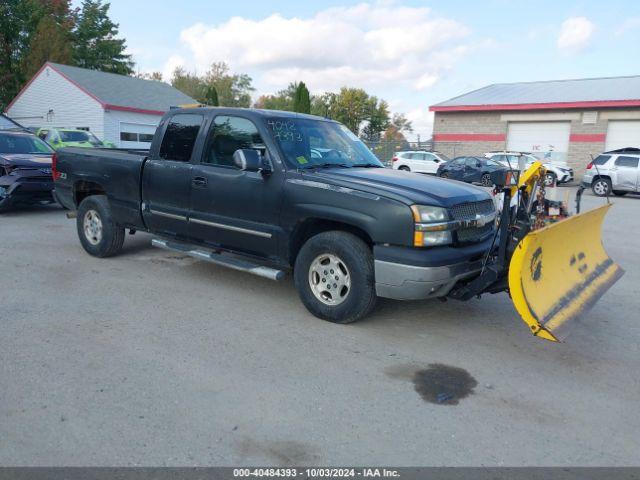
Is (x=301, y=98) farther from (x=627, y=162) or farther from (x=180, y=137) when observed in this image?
(x=180, y=137)

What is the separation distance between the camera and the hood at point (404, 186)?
4488mm

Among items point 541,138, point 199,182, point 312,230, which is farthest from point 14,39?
point 312,230

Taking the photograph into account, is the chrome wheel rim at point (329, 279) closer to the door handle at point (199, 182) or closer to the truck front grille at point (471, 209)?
the truck front grille at point (471, 209)

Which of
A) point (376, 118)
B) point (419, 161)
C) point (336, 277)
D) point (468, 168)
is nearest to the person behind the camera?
point (336, 277)

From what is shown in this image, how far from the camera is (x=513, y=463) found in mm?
2936

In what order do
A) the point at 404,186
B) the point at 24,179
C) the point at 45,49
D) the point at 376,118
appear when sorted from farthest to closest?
the point at 376,118 < the point at 45,49 < the point at 24,179 < the point at 404,186

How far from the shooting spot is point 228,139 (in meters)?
5.70

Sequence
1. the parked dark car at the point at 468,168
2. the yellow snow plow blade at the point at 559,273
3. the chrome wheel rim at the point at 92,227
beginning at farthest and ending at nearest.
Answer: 1. the parked dark car at the point at 468,168
2. the chrome wheel rim at the point at 92,227
3. the yellow snow plow blade at the point at 559,273

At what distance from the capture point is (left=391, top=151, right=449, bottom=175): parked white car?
27.7m

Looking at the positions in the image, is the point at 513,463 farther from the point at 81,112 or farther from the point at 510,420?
the point at 81,112

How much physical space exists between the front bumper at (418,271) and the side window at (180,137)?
2.66m

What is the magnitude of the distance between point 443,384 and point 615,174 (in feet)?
63.2

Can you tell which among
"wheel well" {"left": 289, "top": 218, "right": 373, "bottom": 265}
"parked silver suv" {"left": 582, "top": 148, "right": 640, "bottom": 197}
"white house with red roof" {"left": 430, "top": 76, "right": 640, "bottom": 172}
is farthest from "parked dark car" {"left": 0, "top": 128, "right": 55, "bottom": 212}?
"white house with red roof" {"left": 430, "top": 76, "right": 640, "bottom": 172}

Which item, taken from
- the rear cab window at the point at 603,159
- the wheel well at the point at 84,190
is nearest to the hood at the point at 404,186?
the wheel well at the point at 84,190
